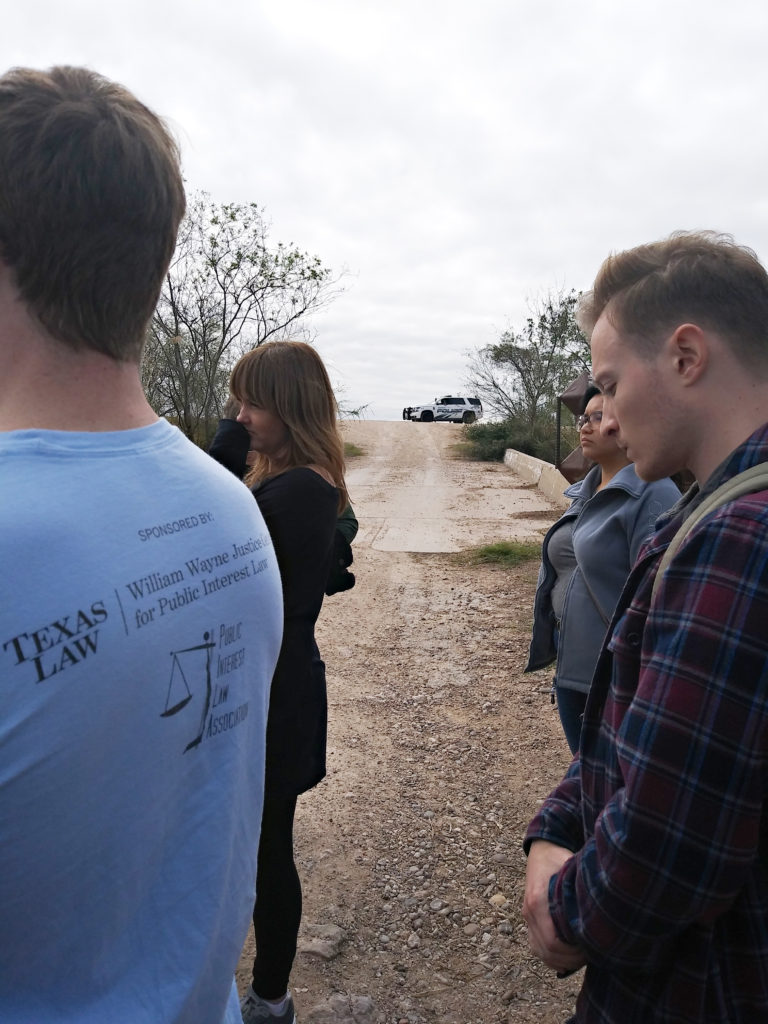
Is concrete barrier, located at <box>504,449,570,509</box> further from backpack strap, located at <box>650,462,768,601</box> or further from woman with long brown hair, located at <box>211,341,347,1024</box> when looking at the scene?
backpack strap, located at <box>650,462,768,601</box>

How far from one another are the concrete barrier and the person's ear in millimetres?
10363

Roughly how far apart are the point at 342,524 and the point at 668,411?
76.5 inches

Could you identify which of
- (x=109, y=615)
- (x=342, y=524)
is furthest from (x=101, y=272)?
(x=342, y=524)

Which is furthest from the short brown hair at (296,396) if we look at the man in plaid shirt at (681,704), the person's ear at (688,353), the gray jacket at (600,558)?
the person's ear at (688,353)

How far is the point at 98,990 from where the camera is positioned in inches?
35.0

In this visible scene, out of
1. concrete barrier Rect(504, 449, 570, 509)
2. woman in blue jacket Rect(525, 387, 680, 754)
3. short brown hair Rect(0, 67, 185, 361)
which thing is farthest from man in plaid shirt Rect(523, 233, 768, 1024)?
concrete barrier Rect(504, 449, 570, 509)

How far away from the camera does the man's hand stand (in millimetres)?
1189

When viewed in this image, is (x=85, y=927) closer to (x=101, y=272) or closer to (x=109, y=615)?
(x=109, y=615)

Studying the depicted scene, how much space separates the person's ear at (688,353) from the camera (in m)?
1.19

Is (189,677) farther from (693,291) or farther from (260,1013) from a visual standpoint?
(260,1013)

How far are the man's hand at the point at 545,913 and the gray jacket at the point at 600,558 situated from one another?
141 centimetres

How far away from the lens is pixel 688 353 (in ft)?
3.94

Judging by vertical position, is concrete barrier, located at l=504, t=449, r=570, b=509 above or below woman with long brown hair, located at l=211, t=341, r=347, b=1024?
below

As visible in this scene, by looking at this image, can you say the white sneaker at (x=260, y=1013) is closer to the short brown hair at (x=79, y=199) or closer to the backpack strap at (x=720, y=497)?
the backpack strap at (x=720, y=497)
